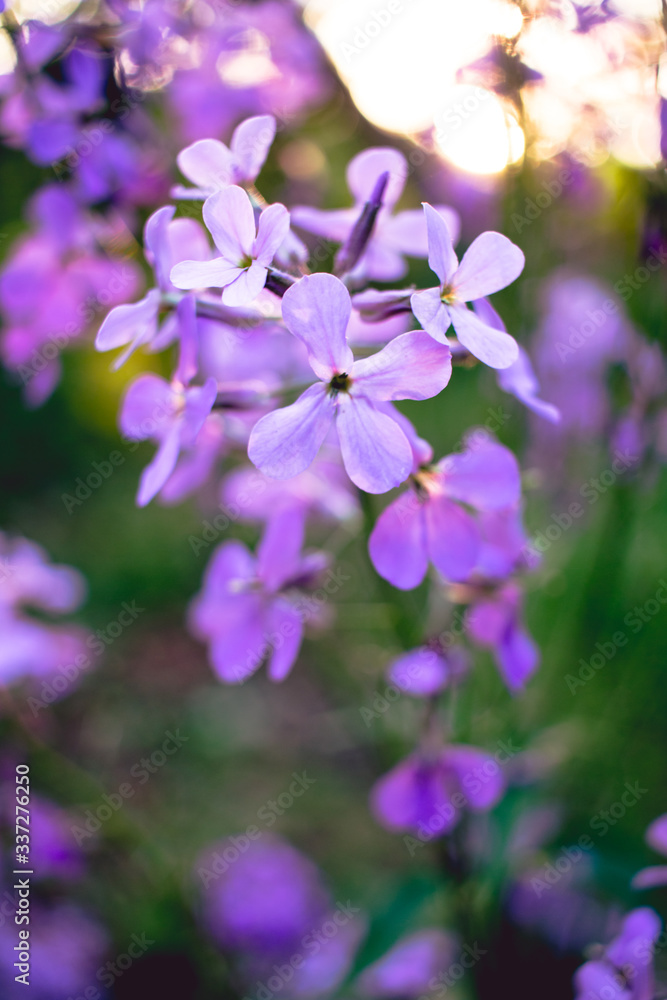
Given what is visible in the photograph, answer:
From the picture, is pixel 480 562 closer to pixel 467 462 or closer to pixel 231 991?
pixel 467 462

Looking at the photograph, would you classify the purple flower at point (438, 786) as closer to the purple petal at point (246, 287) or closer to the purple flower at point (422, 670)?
the purple flower at point (422, 670)

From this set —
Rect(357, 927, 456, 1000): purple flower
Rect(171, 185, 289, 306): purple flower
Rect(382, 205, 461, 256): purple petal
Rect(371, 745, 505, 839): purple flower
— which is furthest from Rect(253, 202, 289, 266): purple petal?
Rect(357, 927, 456, 1000): purple flower

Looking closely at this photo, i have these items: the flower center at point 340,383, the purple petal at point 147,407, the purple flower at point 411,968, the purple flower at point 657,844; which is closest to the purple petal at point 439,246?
the flower center at point 340,383

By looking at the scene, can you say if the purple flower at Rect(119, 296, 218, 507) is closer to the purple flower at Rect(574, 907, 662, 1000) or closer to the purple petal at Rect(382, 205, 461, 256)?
the purple petal at Rect(382, 205, 461, 256)

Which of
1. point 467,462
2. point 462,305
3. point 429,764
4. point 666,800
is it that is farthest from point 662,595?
point 462,305

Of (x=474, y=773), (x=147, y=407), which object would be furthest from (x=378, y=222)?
(x=474, y=773)
